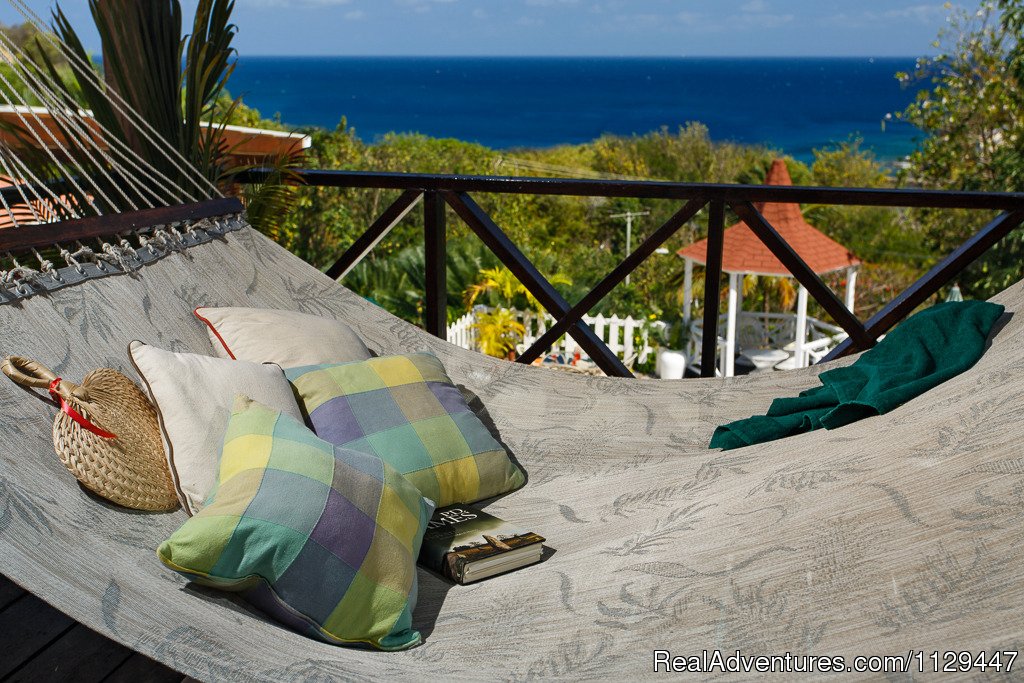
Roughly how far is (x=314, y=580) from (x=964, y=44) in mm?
9070

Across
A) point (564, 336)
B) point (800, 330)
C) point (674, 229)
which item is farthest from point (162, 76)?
point (800, 330)

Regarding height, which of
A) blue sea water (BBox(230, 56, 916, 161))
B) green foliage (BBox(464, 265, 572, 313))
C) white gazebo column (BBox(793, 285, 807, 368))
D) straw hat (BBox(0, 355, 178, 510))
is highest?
blue sea water (BBox(230, 56, 916, 161))

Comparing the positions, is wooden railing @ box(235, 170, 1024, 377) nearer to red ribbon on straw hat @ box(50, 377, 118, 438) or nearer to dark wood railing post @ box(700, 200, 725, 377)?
dark wood railing post @ box(700, 200, 725, 377)

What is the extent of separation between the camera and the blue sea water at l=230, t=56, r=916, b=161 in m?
41.1

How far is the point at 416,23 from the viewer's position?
2680 inches

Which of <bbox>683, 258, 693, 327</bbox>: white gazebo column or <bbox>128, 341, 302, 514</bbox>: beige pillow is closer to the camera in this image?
<bbox>128, 341, 302, 514</bbox>: beige pillow

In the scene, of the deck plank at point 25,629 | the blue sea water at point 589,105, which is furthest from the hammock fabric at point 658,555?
the blue sea water at point 589,105

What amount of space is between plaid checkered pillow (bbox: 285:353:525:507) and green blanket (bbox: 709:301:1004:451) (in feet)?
1.61

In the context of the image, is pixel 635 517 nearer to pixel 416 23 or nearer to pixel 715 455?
pixel 715 455

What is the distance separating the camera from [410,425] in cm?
169

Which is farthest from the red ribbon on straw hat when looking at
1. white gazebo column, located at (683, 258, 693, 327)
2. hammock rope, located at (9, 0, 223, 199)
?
white gazebo column, located at (683, 258, 693, 327)

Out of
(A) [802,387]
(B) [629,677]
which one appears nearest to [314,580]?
(B) [629,677]

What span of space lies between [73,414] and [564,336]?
6692 millimetres

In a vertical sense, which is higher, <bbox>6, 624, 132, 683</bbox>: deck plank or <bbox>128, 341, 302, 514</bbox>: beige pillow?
<bbox>128, 341, 302, 514</bbox>: beige pillow
